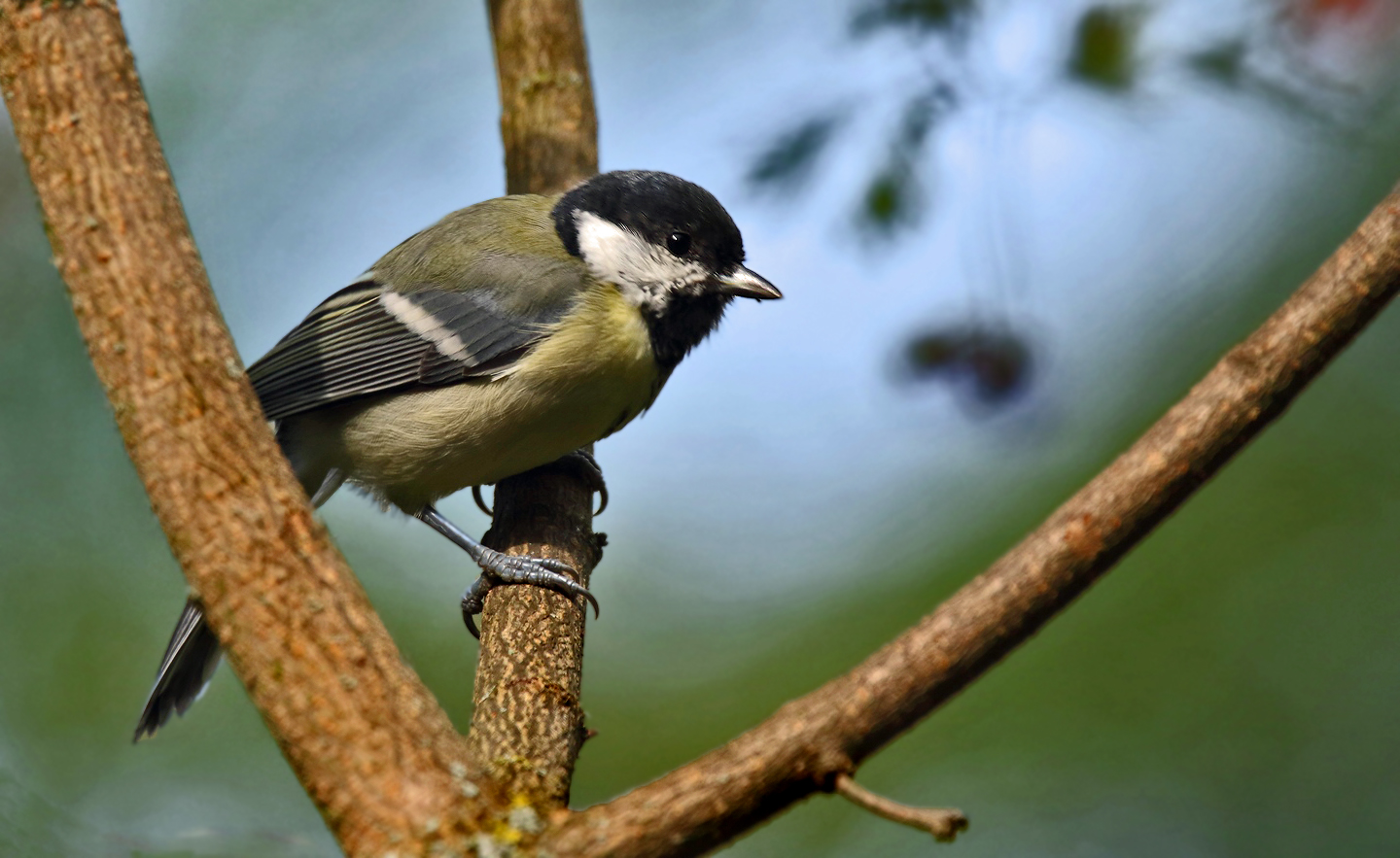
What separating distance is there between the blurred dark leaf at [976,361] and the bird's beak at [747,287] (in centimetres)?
50

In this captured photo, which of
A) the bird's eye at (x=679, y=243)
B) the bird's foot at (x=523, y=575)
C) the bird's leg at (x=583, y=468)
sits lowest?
the bird's foot at (x=523, y=575)

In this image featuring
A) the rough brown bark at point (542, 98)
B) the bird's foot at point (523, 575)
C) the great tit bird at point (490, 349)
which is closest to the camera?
the bird's foot at point (523, 575)

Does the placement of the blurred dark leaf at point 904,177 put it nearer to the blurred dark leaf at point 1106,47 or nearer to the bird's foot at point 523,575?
the blurred dark leaf at point 1106,47

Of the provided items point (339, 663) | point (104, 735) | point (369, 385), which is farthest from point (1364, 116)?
point (104, 735)

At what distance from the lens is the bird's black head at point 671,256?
93.7 inches

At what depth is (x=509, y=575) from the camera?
6.81 ft

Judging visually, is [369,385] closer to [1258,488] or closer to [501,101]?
[501,101]

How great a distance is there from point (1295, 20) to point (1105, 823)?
240 centimetres

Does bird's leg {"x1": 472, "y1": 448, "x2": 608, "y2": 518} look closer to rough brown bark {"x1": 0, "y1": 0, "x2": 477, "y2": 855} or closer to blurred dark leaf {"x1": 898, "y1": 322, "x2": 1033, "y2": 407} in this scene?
blurred dark leaf {"x1": 898, "y1": 322, "x2": 1033, "y2": 407}

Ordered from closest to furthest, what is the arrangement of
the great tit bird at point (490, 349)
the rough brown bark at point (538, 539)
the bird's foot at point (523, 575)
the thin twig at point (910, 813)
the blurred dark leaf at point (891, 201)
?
the thin twig at point (910, 813) → the rough brown bark at point (538, 539) → the bird's foot at point (523, 575) → the great tit bird at point (490, 349) → the blurred dark leaf at point (891, 201)

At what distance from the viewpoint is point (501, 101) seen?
2.96 meters

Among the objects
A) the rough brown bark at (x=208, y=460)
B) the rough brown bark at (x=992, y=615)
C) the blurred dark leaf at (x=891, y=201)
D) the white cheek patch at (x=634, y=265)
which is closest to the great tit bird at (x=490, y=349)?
the white cheek patch at (x=634, y=265)

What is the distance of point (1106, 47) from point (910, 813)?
2007 mm

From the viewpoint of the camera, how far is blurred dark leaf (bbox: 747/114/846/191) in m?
2.57
